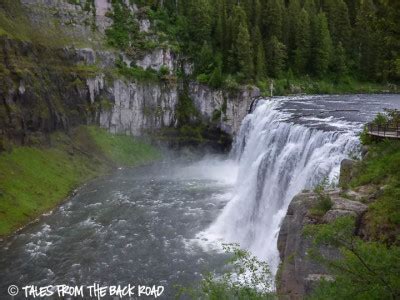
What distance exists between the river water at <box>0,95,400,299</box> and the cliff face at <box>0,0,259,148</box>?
1229 centimetres

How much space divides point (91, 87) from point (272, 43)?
32.1 meters

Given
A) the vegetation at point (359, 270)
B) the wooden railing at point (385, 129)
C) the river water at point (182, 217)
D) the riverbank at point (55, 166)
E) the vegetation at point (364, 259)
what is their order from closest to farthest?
the vegetation at point (359, 270) < the vegetation at point (364, 259) < the wooden railing at point (385, 129) < the river water at point (182, 217) < the riverbank at point (55, 166)

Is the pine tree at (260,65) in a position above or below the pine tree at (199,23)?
below

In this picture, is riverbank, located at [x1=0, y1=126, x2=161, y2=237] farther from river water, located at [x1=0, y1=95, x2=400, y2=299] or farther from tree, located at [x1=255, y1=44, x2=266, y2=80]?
tree, located at [x1=255, y1=44, x2=266, y2=80]

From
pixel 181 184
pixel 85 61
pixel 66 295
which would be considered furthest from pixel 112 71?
pixel 66 295

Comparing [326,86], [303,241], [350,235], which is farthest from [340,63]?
[350,235]

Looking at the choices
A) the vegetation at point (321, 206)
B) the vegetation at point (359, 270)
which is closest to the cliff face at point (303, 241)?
the vegetation at point (321, 206)

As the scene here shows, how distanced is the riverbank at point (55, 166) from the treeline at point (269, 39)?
18.5 meters

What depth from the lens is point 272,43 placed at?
7544cm

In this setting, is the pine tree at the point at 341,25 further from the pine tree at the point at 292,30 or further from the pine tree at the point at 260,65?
the pine tree at the point at 260,65

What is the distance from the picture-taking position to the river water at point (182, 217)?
32.2m

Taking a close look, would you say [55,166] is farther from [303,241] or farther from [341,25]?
[341,25]

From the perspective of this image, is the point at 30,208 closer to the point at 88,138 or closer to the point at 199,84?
the point at 88,138

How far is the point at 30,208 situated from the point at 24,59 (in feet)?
75.5
